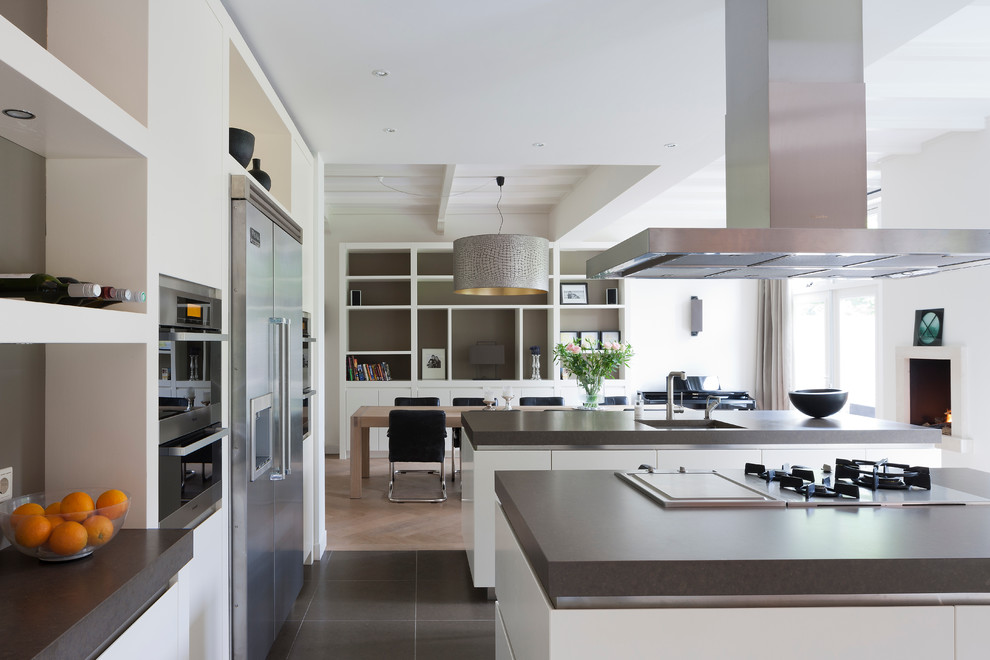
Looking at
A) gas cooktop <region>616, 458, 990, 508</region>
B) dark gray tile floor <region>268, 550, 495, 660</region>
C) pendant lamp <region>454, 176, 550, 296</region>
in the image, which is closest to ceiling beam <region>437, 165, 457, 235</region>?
pendant lamp <region>454, 176, 550, 296</region>

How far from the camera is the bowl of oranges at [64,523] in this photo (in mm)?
1432

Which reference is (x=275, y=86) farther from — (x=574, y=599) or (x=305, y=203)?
(x=574, y=599)

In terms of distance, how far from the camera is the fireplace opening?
535cm

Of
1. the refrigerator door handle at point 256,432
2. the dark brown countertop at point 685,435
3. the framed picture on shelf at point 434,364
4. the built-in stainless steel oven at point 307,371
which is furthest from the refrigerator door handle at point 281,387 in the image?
the framed picture on shelf at point 434,364

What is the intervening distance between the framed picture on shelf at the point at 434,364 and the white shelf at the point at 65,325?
6.76m

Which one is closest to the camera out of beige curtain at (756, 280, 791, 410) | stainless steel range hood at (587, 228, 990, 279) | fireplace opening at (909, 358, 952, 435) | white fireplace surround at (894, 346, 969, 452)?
stainless steel range hood at (587, 228, 990, 279)

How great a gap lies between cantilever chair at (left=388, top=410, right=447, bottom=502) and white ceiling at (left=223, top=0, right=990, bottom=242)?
6.95 feet

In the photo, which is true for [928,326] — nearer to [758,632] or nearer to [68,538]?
[758,632]

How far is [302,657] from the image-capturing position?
296 centimetres

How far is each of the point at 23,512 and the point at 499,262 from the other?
391 centimetres

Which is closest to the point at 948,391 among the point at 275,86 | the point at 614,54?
the point at 614,54

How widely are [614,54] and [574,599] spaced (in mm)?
2422

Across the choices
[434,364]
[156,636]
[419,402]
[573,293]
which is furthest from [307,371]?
[573,293]

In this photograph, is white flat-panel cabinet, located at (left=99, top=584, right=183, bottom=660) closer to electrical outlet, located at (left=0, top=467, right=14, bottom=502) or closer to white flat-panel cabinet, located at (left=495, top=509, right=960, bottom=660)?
electrical outlet, located at (left=0, top=467, right=14, bottom=502)
